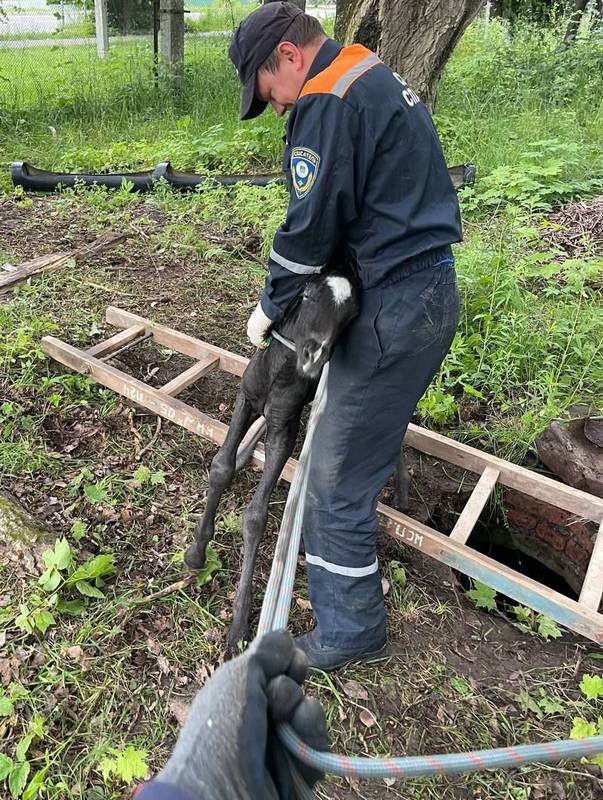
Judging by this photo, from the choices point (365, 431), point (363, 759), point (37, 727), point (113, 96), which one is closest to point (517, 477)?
point (365, 431)

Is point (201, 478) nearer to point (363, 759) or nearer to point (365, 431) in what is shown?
point (365, 431)

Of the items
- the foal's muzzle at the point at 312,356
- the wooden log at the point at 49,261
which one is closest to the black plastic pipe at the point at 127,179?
the wooden log at the point at 49,261

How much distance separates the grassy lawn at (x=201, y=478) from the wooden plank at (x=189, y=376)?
0.28 m

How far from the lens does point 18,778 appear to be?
2.09m

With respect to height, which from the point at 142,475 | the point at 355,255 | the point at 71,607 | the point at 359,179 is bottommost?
the point at 71,607

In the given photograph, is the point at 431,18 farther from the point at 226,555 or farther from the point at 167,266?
the point at 226,555

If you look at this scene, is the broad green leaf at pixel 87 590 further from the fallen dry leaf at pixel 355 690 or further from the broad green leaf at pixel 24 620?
the fallen dry leaf at pixel 355 690

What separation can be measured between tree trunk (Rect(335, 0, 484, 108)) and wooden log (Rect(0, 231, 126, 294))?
8.80 feet

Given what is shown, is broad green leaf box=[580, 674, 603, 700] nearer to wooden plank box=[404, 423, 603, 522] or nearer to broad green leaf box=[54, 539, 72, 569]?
wooden plank box=[404, 423, 603, 522]

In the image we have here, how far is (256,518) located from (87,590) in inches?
31.1

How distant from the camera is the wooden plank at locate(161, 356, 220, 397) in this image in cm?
348

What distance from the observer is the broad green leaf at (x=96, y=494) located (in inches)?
125

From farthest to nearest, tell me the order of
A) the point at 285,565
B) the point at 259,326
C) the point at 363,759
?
the point at 259,326 < the point at 285,565 < the point at 363,759

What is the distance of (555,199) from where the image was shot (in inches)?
236
